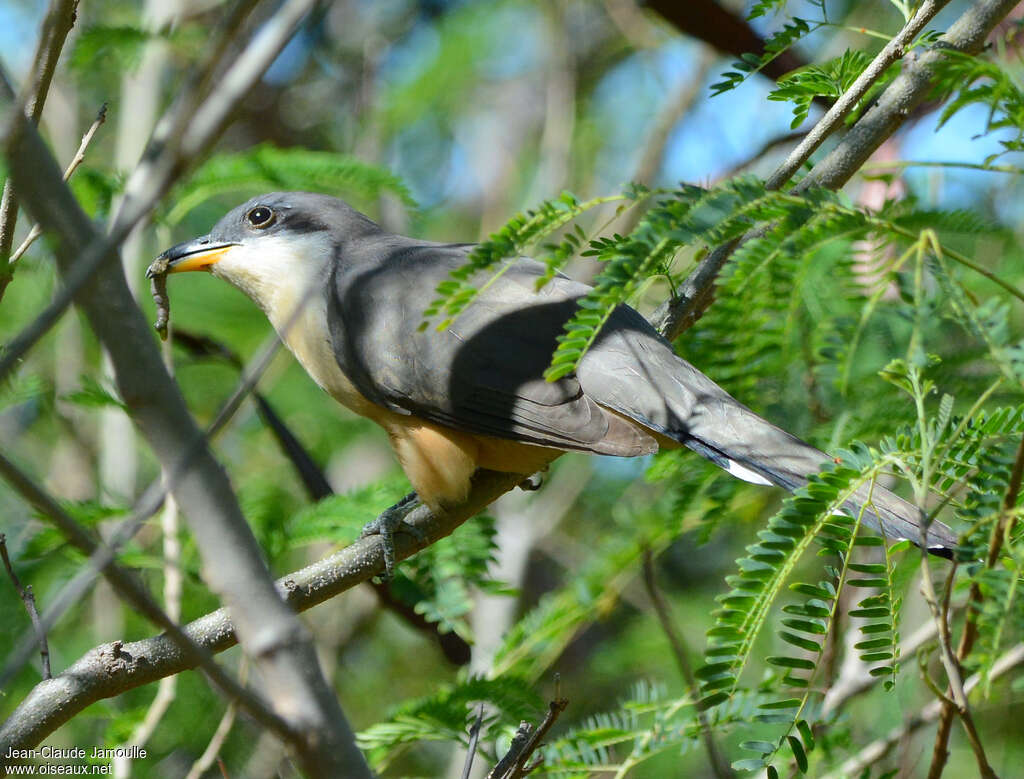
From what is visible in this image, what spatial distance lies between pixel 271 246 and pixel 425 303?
35.6 inches

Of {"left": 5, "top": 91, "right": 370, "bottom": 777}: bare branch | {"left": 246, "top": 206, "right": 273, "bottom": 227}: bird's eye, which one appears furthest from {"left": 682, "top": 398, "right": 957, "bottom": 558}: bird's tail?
{"left": 246, "top": 206, "right": 273, "bottom": 227}: bird's eye

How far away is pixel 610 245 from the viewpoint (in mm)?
2240

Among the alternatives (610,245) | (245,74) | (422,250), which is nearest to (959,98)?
(610,245)

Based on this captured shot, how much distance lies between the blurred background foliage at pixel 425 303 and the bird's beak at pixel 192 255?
285 millimetres

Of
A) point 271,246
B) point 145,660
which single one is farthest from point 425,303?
point 145,660

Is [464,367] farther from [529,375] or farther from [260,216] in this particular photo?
[260,216]

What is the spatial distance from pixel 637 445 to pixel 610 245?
3.02 ft

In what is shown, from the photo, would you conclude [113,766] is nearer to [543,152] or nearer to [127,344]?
[127,344]

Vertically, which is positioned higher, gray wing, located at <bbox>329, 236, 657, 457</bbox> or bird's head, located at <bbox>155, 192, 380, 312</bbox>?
bird's head, located at <bbox>155, 192, 380, 312</bbox>

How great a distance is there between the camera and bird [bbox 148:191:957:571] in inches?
→ 117

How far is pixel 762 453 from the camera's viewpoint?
2.77 metres

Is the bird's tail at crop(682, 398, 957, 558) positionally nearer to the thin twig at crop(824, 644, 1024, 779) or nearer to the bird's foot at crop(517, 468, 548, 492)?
the thin twig at crop(824, 644, 1024, 779)

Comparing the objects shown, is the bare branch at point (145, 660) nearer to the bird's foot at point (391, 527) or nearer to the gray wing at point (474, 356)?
the bird's foot at point (391, 527)

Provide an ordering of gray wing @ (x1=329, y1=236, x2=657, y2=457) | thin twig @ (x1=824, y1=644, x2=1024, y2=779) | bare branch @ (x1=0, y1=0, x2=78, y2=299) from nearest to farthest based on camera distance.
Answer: bare branch @ (x1=0, y1=0, x2=78, y2=299)
thin twig @ (x1=824, y1=644, x2=1024, y2=779)
gray wing @ (x1=329, y1=236, x2=657, y2=457)
